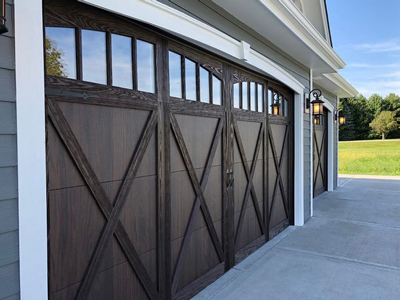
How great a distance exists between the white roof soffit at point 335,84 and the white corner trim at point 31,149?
648cm

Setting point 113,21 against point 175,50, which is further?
point 175,50

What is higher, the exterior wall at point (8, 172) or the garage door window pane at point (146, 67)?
the garage door window pane at point (146, 67)

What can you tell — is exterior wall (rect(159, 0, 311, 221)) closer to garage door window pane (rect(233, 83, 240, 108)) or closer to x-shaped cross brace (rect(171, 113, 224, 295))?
garage door window pane (rect(233, 83, 240, 108))

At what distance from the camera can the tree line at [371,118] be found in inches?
1517

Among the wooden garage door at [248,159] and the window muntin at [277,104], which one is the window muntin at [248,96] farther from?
the window muntin at [277,104]

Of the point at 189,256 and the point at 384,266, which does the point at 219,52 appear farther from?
the point at 384,266

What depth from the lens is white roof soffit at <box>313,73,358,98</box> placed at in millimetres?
7344

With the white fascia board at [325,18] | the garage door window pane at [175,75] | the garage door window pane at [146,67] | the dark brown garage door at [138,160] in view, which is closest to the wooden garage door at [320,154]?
the white fascia board at [325,18]

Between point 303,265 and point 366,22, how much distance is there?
139 ft

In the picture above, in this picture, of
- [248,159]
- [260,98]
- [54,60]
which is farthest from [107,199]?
[260,98]

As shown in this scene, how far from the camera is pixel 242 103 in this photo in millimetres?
4086

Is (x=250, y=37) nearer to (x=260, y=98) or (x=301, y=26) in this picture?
(x=301, y=26)

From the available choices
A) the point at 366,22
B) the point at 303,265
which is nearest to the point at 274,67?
the point at 303,265

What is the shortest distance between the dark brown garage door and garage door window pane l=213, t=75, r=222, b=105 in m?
0.01
